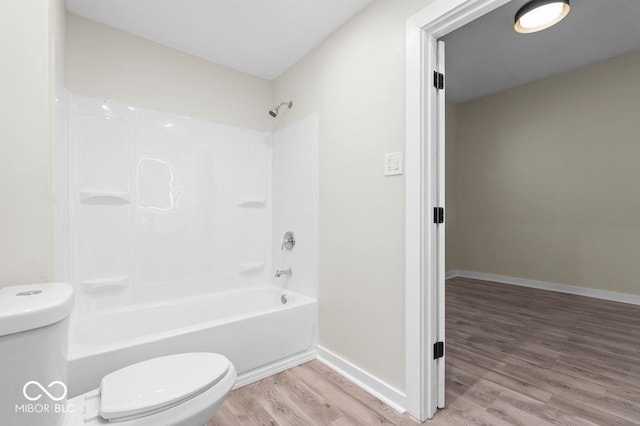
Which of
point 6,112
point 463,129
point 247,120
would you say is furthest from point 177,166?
point 463,129

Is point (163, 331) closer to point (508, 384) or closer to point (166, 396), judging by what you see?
point (166, 396)

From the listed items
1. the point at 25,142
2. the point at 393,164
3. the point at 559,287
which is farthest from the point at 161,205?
the point at 559,287

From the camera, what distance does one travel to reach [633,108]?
3299 mm

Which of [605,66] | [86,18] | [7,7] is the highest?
[605,66]

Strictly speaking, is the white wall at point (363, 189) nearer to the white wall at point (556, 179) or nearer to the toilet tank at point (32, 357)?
the toilet tank at point (32, 357)

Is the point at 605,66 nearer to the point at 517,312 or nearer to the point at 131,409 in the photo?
the point at 517,312

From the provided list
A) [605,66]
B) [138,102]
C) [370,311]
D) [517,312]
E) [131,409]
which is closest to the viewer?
[131,409]

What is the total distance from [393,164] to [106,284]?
6.83 ft

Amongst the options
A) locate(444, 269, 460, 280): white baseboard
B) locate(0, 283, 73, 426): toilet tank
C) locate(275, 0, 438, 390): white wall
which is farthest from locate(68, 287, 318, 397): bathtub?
locate(444, 269, 460, 280): white baseboard

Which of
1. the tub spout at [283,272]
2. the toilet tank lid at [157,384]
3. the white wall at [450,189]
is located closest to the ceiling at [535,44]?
the white wall at [450,189]

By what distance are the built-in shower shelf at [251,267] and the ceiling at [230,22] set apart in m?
1.79

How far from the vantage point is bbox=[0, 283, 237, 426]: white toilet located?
2.76 feet

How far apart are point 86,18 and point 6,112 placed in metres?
1.37

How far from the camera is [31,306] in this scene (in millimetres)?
879
